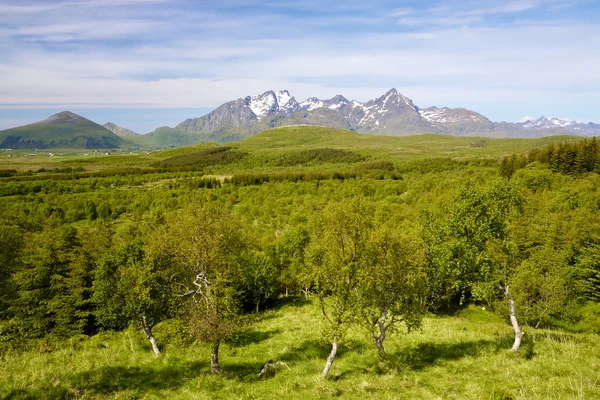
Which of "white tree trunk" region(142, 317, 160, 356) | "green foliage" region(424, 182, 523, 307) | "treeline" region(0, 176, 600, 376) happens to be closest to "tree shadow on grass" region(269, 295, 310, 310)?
"treeline" region(0, 176, 600, 376)

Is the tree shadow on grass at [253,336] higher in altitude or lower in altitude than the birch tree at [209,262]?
lower

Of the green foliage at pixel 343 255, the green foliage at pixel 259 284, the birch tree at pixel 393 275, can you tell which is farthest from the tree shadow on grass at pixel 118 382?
the green foliage at pixel 259 284

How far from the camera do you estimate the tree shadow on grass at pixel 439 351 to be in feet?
78.1

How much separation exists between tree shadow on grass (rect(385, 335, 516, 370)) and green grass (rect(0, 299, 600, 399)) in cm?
8

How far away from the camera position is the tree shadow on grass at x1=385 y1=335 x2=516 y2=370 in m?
23.8

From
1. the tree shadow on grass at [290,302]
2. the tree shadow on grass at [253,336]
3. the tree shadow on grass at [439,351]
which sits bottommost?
the tree shadow on grass at [290,302]

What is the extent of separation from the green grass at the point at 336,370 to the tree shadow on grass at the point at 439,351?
76 mm

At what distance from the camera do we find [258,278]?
57.3 meters

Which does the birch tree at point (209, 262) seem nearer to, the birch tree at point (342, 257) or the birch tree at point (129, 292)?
the birch tree at point (129, 292)

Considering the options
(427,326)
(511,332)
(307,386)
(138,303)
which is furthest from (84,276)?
(511,332)

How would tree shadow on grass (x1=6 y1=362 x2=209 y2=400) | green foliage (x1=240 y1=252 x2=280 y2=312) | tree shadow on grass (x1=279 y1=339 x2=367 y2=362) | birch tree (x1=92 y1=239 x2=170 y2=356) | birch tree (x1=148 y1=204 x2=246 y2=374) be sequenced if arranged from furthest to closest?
green foliage (x1=240 y1=252 x2=280 y2=312) < birch tree (x1=92 y1=239 x2=170 y2=356) < tree shadow on grass (x1=279 y1=339 x2=367 y2=362) < birch tree (x1=148 y1=204 x2=246 y2=374) < tree shadow on grass (x1=6 y1=362 x2=209 y2=400)

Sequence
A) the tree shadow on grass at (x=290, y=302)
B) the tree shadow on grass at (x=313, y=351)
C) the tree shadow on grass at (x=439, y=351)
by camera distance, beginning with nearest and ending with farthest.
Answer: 1. the tree shadow on grass at (x=439, y=351)
2. the tree shadow on grass at (x=313, y=351)
3. the tree shadow on grass at (x=290, y=302)

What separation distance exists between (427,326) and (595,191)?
79.8 m

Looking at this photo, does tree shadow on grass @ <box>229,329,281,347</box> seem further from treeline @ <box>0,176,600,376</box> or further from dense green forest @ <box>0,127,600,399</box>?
treeline @ <box>0,176,600,376</box>
